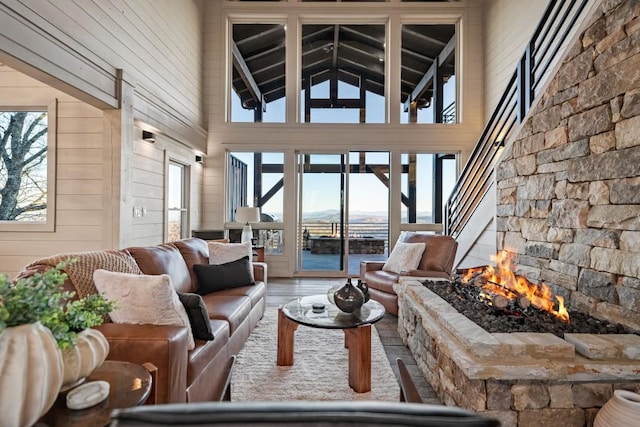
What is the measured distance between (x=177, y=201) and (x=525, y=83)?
15.8 feet

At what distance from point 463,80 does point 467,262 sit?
3.64m

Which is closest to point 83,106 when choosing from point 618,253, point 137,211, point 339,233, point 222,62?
point 137,211

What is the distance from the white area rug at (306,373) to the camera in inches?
88.7

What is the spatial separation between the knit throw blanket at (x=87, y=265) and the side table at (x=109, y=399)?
2.32 feet

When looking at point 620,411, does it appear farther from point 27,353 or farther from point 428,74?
point 428,74

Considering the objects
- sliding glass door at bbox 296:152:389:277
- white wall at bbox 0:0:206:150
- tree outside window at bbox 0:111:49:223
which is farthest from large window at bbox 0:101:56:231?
sliding glass door at bbox 296:152:389:277

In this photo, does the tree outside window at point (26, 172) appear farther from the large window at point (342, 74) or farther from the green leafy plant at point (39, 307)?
the large window at point (342, 74)

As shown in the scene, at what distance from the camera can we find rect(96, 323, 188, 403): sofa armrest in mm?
1593

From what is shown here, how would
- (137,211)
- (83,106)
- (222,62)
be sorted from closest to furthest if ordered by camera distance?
(83,106) < (137,211) < (222,62)

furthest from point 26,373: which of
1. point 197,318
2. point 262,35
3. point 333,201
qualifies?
point 262,35

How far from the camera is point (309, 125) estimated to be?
6.29m

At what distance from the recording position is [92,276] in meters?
2.01

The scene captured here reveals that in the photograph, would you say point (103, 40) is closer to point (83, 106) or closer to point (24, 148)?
point (83, 106)

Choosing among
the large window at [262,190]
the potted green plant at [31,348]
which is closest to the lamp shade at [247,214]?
the large window at [262,190]
